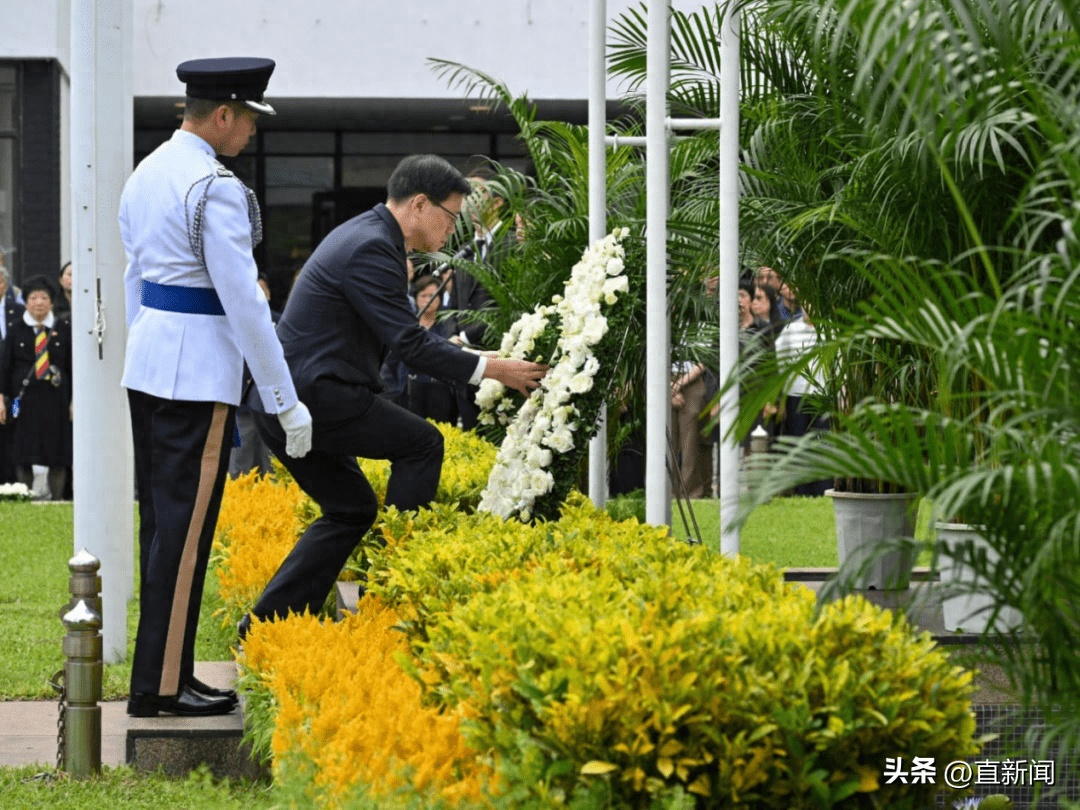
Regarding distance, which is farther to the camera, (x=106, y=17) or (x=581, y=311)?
(x=106, y=17)

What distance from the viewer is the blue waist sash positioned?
4.71 metres

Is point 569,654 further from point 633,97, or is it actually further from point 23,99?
point 23,99

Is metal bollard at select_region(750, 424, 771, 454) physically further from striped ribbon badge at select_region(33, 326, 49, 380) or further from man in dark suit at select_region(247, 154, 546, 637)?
man in dark suit at select_region(247, 154, 546, 637)

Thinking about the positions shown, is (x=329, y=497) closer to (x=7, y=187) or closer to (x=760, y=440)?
(x=760, y=440)

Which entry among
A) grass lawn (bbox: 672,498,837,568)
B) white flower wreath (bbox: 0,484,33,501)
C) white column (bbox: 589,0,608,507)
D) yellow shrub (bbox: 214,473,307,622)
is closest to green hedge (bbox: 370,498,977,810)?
white column (bbox: 589,0,608,507)

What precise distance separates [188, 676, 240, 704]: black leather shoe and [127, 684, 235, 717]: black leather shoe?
0.03m

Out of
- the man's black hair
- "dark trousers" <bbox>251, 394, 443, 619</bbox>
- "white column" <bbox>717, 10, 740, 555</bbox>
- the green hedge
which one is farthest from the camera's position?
the man's black hair

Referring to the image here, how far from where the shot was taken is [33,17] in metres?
17.5

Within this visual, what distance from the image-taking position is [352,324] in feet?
18.2

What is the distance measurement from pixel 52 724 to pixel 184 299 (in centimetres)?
172

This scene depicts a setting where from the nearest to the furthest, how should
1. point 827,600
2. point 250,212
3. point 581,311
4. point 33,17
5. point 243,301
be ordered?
point 827,600, point 243,301, point 250,212, point 581,311, point 33,17

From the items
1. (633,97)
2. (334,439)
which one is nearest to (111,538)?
(334,439)

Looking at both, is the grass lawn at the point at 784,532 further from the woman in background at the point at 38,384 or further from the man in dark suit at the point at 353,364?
the woman in background at the point at 38,384

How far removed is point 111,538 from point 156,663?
1928 mm
